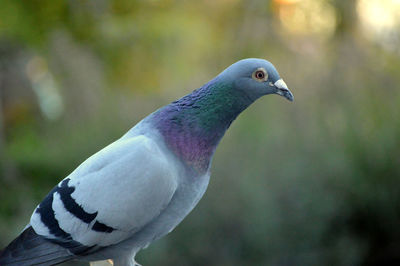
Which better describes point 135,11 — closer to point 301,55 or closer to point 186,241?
point 301,55

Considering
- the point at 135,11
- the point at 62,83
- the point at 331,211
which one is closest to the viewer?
the point at 331,211

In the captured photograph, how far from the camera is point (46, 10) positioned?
6.19 metres

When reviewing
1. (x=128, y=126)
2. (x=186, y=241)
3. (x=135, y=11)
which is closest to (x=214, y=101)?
(x=186, y=241)

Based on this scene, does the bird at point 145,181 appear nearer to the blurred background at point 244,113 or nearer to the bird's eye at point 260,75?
the bird's eye at point 260,75

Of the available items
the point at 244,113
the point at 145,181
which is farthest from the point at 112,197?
the point at 244,113

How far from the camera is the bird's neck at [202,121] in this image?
210cm

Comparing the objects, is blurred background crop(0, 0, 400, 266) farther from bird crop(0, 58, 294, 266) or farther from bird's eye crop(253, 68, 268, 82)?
bird's eye crop(253, 68, 268, 82)

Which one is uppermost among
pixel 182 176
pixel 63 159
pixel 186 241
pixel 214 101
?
pixel 214 101

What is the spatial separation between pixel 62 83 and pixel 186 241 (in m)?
4.26

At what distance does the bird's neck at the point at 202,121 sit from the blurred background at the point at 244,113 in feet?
8.70

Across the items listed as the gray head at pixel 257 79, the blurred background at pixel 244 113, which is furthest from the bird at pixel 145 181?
the blurred background at pixel 244 113

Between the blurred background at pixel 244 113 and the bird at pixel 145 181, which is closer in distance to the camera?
the bird at pixel 145 181

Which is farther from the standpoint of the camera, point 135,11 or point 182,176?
point 135,11

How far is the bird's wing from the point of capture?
2.05 m
